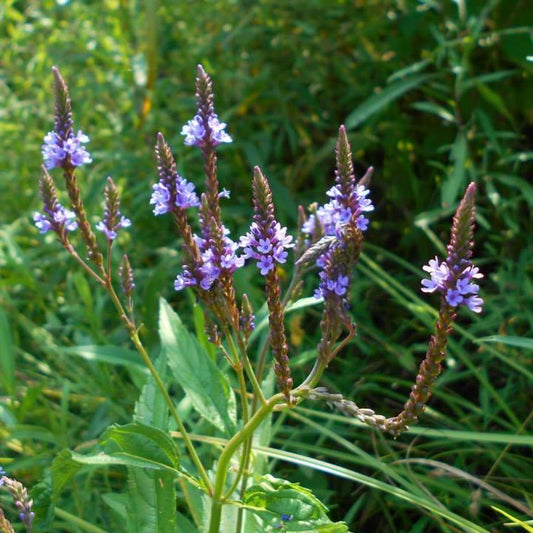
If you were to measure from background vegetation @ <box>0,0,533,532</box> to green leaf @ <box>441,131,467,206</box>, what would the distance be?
0.04ft

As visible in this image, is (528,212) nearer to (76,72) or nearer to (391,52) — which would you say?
(391,52)

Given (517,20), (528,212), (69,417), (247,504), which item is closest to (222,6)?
(517,20)

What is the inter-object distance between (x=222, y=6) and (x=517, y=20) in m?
1.32

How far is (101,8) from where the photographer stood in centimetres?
379

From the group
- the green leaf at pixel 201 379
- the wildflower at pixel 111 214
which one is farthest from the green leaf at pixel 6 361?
the wildflower at pixel 111 214

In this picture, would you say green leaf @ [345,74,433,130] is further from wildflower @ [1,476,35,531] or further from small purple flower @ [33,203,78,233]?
wildflower @ [1,476,35,531]

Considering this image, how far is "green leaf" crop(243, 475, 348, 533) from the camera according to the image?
1421mm

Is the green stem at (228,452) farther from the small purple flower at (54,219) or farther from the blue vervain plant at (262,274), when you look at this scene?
the small purple flower at (54,219)

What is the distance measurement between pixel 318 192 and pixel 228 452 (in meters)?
1.94

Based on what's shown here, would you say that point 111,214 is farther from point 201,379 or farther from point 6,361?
point 6,361

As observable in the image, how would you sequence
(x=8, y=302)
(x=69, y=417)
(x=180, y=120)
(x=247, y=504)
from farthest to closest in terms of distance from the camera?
(x=180, y=120) < (x=8, y=302) < (x=69, y=417) < (x=247, y=504)

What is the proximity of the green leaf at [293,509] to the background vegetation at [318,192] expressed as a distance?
0.58 m

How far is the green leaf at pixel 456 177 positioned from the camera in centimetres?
272

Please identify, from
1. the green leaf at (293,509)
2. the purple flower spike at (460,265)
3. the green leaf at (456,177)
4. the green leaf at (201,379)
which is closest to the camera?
the purple flower spike at (460,265)
